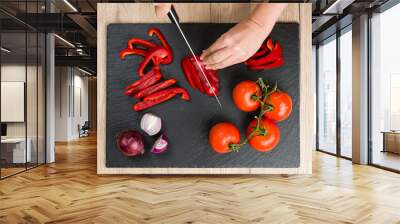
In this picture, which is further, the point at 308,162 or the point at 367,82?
the point at 367,82

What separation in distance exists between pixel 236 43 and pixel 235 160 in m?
3.19

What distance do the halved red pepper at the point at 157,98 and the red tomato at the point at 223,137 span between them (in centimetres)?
58

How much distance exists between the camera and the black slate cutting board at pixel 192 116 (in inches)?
150

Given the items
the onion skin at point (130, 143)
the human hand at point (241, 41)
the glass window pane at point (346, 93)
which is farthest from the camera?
the glass window pane at point (346, 93)

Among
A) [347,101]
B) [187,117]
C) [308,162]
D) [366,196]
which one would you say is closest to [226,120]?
[187,117]

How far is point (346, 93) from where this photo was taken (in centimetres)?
657

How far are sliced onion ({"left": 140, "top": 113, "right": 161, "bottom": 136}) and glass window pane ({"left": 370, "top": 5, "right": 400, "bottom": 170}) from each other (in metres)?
3.44

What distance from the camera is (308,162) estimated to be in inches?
154

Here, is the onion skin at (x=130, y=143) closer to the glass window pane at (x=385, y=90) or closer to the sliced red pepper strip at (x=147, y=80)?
the sliced red pepper strip at (x=147, y=80)

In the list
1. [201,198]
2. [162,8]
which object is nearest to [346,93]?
[201,198]

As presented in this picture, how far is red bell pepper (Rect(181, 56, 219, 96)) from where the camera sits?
3701mm

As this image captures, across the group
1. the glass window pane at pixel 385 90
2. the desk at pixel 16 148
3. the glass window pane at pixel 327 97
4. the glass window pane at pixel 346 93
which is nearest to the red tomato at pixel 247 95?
the glass window pane at pixel 385 90

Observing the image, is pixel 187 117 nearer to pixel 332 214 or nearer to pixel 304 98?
pixel 304 98

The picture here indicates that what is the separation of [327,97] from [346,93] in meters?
1.07
